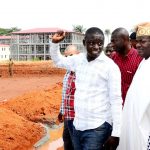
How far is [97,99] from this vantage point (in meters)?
3.46

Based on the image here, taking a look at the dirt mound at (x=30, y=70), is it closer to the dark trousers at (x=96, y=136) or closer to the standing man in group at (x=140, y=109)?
the dark trousers at (x=96, y=136)

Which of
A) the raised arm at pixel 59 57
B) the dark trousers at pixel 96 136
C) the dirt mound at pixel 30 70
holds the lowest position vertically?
the dirt mound at pixel 30 70

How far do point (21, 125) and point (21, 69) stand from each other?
2739cm

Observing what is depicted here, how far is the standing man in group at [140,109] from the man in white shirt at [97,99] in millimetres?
104

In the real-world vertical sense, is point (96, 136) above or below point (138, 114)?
below

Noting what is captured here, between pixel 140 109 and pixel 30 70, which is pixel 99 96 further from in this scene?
pixel 30 70

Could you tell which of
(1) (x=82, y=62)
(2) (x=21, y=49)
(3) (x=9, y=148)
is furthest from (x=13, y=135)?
(2) (x=21, y=49)

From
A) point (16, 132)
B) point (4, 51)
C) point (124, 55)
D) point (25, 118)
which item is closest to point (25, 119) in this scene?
point (25, 118)

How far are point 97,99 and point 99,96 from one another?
0.03 m

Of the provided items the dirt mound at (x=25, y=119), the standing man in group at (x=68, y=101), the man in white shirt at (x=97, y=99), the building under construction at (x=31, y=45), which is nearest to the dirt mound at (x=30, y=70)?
the dirt mound at (x=25, y=119)

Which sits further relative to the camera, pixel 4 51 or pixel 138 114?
pixel 4 51

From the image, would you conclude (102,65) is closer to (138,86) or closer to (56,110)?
(138,86)

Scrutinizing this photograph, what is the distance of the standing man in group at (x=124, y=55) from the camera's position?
4.38 meters

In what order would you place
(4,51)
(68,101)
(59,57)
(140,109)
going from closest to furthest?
(140,109) < (59,57) < (68,101) < (4,51)
